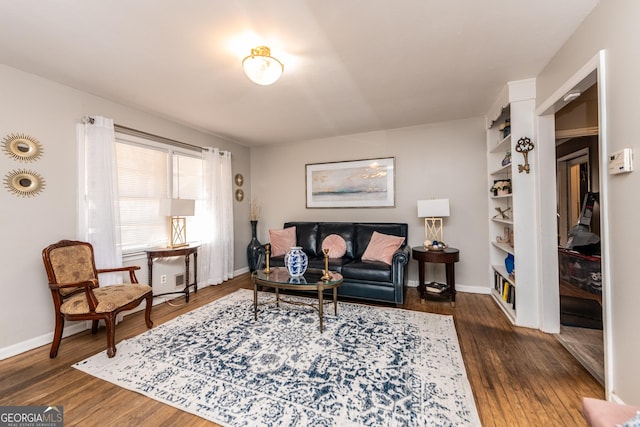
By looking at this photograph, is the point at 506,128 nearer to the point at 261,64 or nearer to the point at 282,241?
the point at 261,64

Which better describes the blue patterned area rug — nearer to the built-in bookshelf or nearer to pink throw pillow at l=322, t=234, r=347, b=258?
the built-in bookshelf

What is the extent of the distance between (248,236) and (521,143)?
4.47m

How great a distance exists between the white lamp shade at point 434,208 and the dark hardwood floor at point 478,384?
138 centimetres

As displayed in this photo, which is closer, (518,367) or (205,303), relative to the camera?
(518,367)

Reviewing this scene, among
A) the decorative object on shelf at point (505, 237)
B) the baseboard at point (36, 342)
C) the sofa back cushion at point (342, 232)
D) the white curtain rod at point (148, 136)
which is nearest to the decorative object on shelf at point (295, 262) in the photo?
the sofa back cushion at point (342, 232)

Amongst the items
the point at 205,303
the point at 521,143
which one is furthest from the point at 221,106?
the point at 521,143

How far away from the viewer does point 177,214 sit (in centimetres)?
342

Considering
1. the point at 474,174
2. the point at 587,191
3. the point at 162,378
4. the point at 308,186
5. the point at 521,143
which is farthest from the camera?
the point at 308,186

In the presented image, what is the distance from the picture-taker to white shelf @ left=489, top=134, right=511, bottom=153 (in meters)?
2.95

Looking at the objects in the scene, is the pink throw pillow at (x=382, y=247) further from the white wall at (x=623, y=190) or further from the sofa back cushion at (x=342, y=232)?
the white wall at (x=623, y=190)

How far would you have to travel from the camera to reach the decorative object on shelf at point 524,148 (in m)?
2.60

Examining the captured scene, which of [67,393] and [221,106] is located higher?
[221,106]

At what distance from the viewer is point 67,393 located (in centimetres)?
177

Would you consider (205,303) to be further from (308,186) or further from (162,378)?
(308,186)
